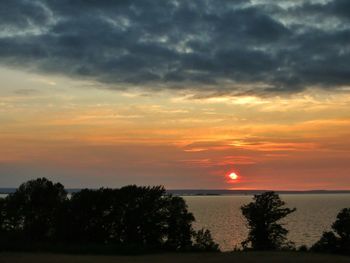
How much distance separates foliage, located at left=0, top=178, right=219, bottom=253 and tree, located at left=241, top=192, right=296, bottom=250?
4.21 metres

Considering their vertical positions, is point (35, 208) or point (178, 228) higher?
point (35, 208)

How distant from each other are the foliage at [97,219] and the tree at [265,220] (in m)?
4.21

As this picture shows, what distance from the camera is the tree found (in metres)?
46.9

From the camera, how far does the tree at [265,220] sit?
4691 cm

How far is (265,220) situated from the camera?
47156 mm

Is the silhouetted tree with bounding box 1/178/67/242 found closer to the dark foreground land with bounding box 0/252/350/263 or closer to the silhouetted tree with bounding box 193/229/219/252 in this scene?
the dark foreground land with bounding box 0/252/350/263

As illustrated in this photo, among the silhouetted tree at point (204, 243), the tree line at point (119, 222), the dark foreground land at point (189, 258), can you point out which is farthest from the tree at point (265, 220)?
the dark foreground land at point (189, 258)

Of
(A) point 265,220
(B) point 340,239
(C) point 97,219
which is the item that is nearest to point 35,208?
(C) point 97,219

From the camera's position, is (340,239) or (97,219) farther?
(97,219)

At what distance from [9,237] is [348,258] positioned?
1083 inches

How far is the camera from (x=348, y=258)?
38.3m

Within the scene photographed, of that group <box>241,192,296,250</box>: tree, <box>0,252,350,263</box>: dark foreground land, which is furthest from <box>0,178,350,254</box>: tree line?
<box>0,252,350,263</box>: dark foreground land

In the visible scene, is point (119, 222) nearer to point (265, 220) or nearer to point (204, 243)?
point (204, 243)

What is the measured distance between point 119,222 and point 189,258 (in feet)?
38.5
